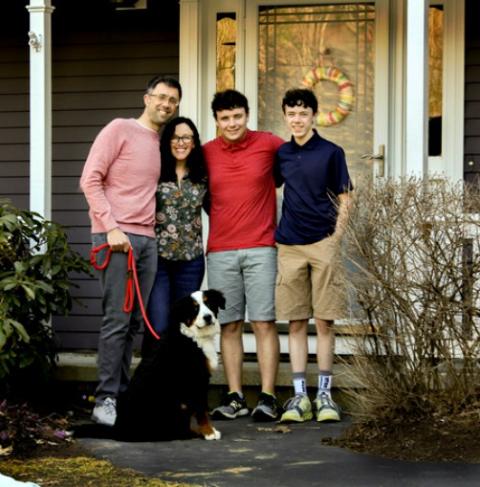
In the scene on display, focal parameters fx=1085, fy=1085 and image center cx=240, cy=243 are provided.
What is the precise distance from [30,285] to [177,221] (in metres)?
0.91

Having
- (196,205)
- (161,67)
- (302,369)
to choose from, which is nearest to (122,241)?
(196,205)

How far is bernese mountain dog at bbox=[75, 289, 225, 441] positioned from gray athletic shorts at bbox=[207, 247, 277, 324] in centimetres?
48

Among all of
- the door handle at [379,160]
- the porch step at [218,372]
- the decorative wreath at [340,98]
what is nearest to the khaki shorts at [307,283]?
the porch step at [218,372]

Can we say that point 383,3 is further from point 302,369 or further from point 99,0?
point 302,369

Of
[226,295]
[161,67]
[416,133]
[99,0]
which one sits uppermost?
[99,0]

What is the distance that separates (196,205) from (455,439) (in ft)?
6.68

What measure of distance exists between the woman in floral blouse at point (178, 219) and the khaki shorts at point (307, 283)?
496 millimetres

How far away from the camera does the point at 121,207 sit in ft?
20.2

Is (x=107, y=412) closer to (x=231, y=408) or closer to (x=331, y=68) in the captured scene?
(x=231, y=408)

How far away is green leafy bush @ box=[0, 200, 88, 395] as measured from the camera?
6156 millimetres

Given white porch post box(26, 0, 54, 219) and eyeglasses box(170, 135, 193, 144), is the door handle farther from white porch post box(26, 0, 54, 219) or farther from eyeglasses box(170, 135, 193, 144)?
white porch post box(26, 0, 54, 219)

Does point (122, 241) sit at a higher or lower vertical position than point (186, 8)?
lower

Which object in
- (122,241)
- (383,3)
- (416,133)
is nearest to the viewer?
(122,241)

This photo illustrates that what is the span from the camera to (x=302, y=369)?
249 inches
